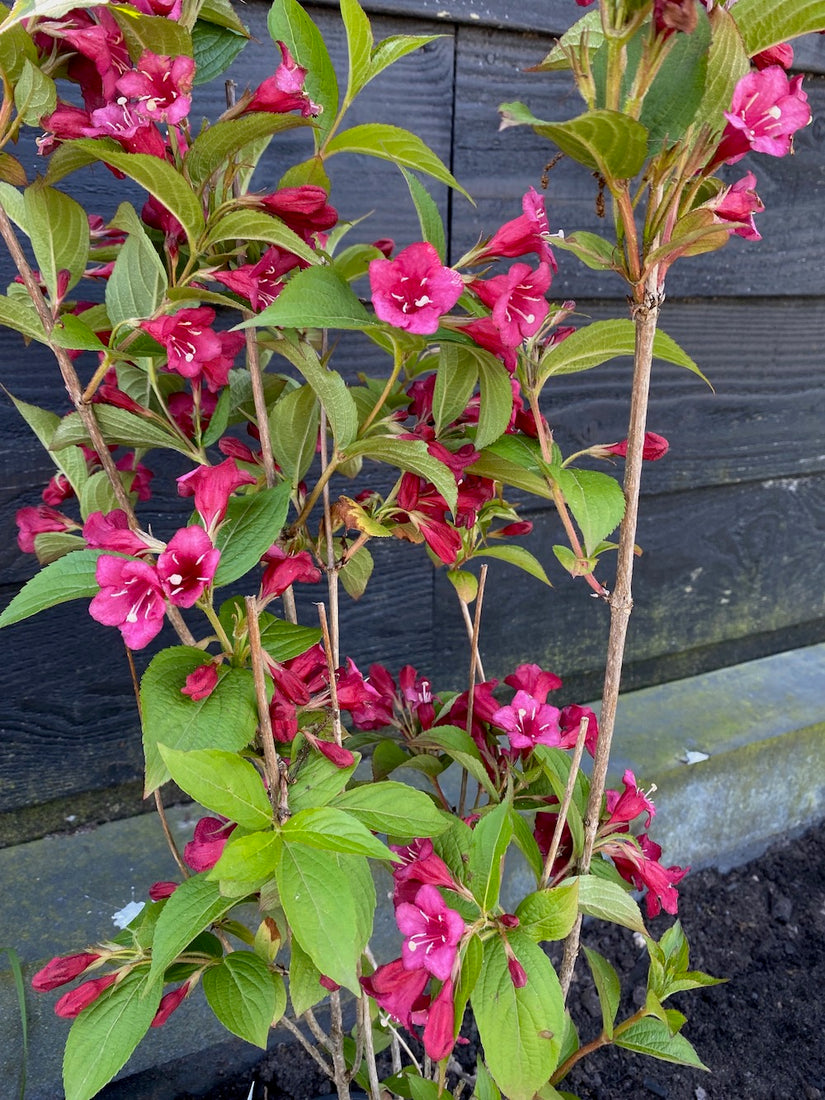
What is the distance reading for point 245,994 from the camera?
65 centimetres

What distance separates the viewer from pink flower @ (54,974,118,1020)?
0.63 metres

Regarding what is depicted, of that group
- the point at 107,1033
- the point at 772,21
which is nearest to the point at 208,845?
the point at 107,1033

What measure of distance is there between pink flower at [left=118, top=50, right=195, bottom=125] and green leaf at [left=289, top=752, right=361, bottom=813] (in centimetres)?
40

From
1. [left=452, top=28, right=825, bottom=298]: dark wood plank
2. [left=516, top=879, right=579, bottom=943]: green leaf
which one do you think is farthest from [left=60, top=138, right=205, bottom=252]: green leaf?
[left=452, top=28, right=825, bottom=298]: dark wood plank

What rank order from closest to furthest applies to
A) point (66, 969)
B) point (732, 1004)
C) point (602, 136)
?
point (602, 136), point (66, 969), point (732, 1004)

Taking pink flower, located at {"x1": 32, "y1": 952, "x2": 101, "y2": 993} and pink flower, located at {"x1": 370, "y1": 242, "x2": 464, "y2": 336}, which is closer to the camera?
pink flower, located at {"x1": 370, "y1": 242, "x2": 464, "y2": 336}

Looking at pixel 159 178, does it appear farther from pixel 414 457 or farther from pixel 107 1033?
pixel 107 1033

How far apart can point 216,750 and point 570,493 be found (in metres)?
0.27

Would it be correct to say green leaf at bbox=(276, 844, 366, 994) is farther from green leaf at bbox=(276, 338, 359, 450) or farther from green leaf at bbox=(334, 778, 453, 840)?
green leaf at bbox=(276, 338, 359, 450)

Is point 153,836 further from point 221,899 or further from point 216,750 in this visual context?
point 216,750

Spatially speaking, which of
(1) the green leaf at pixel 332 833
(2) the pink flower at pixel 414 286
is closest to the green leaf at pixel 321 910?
(1) the green leaf at pixel 332 833

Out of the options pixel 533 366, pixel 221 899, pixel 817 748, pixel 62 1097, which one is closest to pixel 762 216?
pixel 817 748

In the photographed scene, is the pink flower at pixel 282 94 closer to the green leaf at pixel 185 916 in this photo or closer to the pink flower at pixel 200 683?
the pink flower at pixel 200 683

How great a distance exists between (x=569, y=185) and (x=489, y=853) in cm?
111
